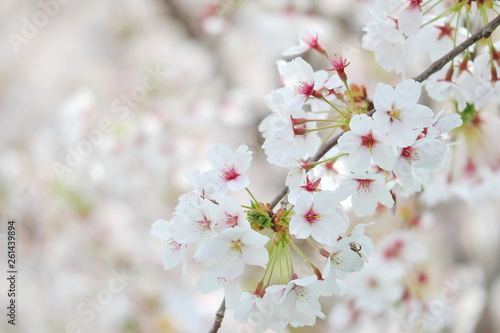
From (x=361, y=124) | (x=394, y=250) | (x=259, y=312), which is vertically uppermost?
(x=394, y=250)

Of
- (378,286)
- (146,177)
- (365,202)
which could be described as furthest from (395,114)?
(146,177)

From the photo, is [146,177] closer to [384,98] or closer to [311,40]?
[311,40]

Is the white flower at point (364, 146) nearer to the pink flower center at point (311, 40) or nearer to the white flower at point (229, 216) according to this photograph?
the white flower at point (229, 216)

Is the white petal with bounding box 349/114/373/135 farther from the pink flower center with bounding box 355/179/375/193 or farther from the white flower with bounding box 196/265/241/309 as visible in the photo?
the white flower with bounding box 196/265/241/309

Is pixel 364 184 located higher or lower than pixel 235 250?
higher

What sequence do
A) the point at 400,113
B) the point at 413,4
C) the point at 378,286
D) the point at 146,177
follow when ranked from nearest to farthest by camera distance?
the point at 400,113, the point at 413,4, the point at 378,286, the point at 146,177

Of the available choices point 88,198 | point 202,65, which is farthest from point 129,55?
point 88,198

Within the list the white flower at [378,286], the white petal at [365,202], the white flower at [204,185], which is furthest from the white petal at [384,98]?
the white flower at [378,286]
